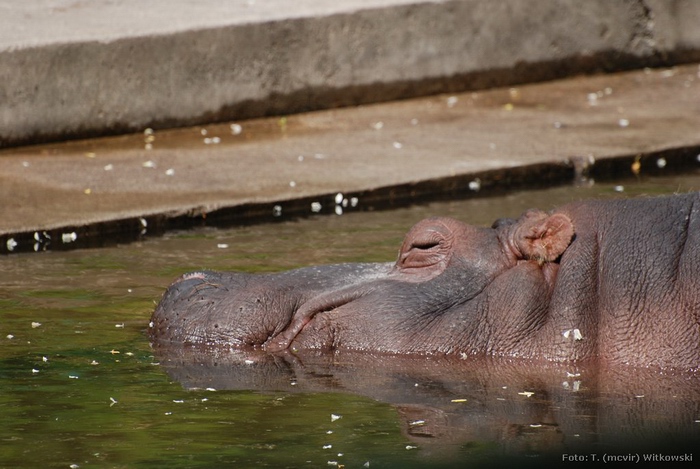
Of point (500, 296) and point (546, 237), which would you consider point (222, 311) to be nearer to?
point (500, 296)

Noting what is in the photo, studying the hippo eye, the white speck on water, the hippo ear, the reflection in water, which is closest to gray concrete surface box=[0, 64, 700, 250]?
the white speck on water

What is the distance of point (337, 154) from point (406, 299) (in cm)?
461

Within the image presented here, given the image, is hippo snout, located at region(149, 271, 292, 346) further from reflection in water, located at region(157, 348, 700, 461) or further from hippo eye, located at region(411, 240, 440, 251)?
hippo eye, located at region(411, 240, 440, 251)

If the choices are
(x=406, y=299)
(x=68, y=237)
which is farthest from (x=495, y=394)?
(x=68, y=237)

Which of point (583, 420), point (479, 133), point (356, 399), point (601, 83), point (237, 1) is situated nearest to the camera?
point (583, 420)

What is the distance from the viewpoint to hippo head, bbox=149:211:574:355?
18.1ft

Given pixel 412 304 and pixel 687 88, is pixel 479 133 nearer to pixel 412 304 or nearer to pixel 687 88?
pixel 687 88

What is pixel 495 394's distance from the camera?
5.34 metres

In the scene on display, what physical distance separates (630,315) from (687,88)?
7.78 metres

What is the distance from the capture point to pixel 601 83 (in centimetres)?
1304

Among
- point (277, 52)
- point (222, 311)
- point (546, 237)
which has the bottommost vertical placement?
point (222, 311)

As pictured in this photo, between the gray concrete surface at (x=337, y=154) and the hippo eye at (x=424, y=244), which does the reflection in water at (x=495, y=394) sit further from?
the gray concrete surface at (x=337, y=154)

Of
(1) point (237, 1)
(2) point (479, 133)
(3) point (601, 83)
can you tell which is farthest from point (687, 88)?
(1) point (237, 1)

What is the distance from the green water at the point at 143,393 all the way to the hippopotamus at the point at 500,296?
0.31 meters
